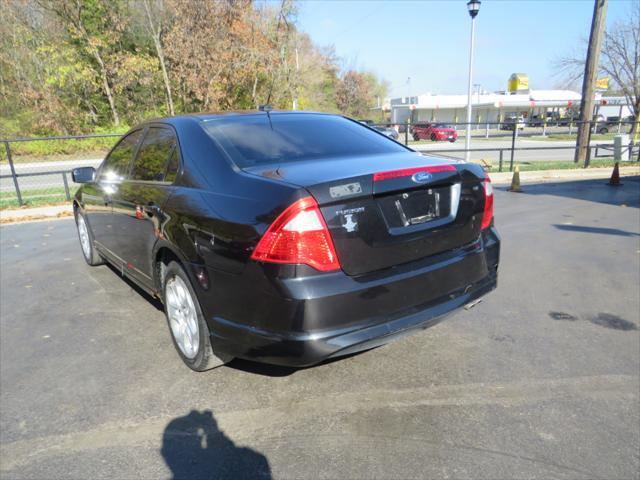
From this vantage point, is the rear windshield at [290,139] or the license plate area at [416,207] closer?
the license plate area at [416,207]

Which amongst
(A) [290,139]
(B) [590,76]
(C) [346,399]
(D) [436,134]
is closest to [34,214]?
(A) [290,139]

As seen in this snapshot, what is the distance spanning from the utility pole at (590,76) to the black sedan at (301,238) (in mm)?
15012

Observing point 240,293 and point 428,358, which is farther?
point 428,358

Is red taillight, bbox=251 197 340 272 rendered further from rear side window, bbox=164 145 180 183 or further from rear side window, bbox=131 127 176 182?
rear side window, bbox=131 127 176 182

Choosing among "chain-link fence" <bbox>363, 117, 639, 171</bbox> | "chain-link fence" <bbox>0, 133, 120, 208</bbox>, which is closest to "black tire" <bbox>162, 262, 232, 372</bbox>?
"chain-link fence" <bbox>363, 117, 639, 171</bbox>

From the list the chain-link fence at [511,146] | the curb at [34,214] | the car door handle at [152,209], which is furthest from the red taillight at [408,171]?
the curb at [34,214]

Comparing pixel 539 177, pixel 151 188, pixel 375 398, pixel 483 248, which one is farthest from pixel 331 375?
pixel 539 177

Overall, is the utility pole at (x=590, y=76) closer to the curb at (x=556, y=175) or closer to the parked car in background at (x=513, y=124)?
the curb at (x=556, y=175)

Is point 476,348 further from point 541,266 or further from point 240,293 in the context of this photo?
point 541,266

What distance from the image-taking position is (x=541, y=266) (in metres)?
5.34

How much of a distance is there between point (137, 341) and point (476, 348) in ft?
8.57

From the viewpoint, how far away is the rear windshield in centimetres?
306

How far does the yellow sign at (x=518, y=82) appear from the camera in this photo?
6234 cm

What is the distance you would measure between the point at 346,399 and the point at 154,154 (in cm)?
235
